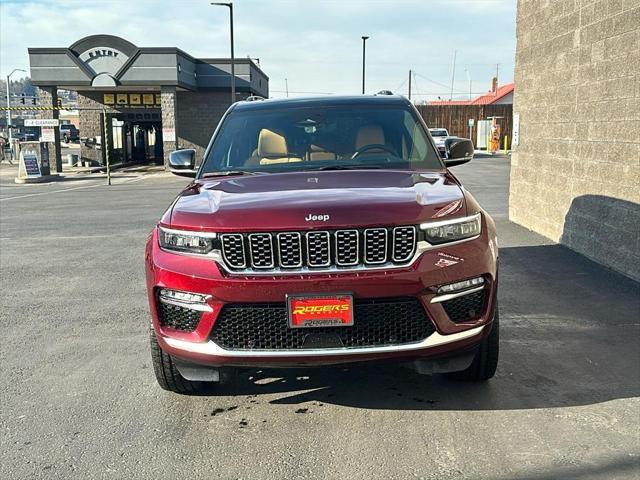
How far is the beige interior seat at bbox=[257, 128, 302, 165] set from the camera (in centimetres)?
477

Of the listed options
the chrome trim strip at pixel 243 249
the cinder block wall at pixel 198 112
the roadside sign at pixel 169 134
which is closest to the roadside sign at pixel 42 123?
the roadside sign at pixel 169 134

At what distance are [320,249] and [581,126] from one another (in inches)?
242

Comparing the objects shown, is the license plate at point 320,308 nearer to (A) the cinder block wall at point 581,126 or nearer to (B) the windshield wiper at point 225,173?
(B) the windshield wiper at point 225,173

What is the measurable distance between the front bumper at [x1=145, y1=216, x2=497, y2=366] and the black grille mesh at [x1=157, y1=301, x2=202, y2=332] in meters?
0.03

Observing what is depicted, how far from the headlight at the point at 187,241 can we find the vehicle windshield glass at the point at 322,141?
1.18 meters

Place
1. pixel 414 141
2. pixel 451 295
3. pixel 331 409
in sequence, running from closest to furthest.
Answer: pixel 451 295 → pixel 331 409 → pixel 414 141

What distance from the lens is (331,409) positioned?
3814mm

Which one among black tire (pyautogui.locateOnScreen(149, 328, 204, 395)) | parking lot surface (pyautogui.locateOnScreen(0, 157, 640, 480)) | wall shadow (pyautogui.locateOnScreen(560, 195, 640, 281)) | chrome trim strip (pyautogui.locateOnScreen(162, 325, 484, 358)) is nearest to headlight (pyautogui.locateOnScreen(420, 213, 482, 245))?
chrome trim strip (pyautogui.locateOnScreen(162, 325, 484, 358))

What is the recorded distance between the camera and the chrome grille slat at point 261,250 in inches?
131

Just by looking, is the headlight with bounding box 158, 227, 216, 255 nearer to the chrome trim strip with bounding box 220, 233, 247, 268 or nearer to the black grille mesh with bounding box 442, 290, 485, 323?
the chrome trim strip with bounding box 220, 233, 247, 268

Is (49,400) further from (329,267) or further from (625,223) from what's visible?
(625,223)

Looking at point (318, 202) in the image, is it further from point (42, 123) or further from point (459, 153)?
point (42, 123)

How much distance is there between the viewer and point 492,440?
11.1 feet

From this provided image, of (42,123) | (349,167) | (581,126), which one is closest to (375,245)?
(349,167)
